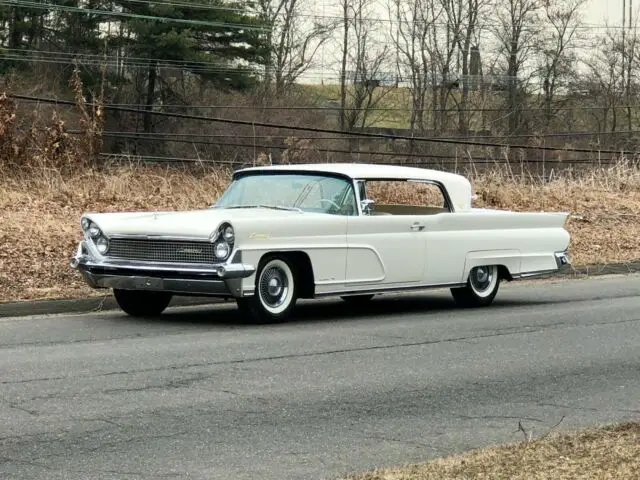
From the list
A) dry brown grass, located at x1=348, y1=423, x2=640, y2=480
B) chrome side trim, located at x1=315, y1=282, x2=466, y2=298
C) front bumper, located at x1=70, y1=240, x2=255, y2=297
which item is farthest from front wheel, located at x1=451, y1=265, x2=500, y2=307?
dry brown grass, located at x1=348, y1=423, x2=640, y2=480

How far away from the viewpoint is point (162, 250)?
10.5 m

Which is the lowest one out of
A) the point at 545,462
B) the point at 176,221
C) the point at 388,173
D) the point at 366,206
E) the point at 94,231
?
the point at 545,462

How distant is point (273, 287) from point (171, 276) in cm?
104

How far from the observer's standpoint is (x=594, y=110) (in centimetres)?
5447

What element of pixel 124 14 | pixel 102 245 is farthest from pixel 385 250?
pixel 124 14

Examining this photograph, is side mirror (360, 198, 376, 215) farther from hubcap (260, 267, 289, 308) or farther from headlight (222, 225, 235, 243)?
headlight (222, 225, 235, 243)

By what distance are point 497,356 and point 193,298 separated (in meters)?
4.68

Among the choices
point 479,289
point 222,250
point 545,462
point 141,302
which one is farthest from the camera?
point 479,289

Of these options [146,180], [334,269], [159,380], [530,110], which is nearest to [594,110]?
[530,110]

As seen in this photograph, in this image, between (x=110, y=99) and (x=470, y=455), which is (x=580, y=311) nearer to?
(x=470, y=455)

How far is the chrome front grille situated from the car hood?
0.28 ft

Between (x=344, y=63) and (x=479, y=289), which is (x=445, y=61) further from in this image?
(x=479, y=289)

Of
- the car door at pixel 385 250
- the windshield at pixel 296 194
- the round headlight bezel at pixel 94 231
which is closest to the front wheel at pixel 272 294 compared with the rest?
the car door at pixel 385 250

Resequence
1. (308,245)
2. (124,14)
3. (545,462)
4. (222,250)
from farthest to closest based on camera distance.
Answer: (124,14) < (308,245) < (222,250) < (545,462)
